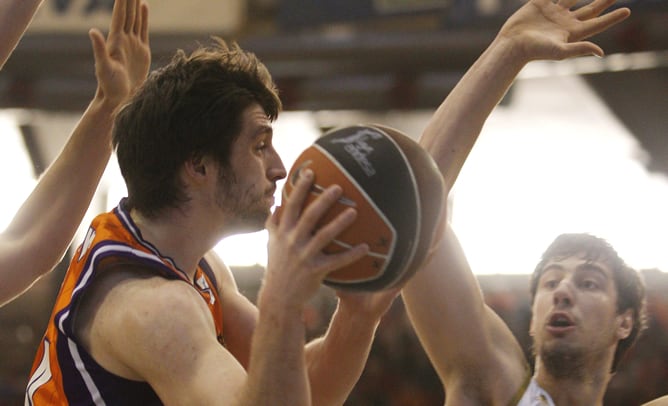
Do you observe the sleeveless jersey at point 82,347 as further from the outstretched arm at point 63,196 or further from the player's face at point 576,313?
the player's face at point 576,313

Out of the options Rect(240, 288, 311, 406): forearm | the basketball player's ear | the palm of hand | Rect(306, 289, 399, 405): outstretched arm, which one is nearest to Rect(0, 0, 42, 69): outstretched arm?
the palm of hand

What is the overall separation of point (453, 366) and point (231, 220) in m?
1.45

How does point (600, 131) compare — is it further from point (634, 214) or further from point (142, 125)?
point (142, 125)

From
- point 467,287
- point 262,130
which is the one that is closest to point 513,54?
point 262,130

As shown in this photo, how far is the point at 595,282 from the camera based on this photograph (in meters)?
4.02

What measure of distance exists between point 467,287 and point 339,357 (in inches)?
40.1

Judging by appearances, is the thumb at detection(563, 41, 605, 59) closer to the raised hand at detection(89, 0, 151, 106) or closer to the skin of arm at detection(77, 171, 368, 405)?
the skin of arm at detection(77, 171, 368, 405)

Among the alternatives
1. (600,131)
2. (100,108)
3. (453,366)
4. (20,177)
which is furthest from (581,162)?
(100,108)

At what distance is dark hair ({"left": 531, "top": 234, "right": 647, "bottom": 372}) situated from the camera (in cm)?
404

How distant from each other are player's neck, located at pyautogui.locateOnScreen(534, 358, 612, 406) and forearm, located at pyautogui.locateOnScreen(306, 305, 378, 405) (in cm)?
128

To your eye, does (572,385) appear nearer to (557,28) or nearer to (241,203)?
(557,28)

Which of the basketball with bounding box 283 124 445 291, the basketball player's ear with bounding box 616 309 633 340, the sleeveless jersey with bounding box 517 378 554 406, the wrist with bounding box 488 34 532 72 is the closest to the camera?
the basketball with bounding box 283 124 445 291

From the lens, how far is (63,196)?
3107mm

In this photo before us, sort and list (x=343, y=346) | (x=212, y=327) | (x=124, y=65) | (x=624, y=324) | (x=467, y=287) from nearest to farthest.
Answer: (x=212, y=327), (x=343, y=346), (x=124, y=65), (x=467, y=287), (x=624, y=324)
